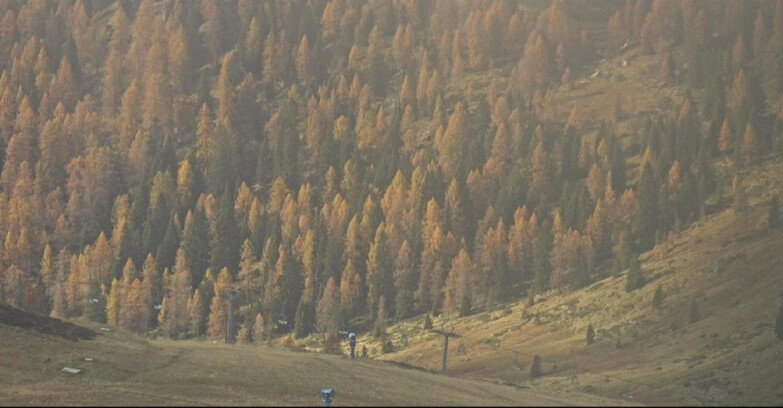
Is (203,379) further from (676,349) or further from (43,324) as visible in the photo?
(676,349)

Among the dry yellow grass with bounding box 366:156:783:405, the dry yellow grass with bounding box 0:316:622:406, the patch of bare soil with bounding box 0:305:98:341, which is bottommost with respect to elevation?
the dry yellow grass with bounding box 366:156:783:405

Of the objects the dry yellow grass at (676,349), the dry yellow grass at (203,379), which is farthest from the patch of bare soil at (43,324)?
the dry yellow grass at (676,349)

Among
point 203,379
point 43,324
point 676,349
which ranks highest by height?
point 43,324

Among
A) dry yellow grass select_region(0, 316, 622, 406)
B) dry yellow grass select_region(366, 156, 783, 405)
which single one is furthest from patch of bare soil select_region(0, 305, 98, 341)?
dry yellow grass select_region(366, 156, 783, 405)

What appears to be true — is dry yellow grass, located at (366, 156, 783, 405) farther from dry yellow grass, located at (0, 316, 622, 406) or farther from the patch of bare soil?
the patch of bare soil

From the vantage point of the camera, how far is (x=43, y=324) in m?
114

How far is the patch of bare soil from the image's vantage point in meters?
112

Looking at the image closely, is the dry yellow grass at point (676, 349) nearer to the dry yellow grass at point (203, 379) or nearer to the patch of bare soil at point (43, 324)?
the dry yellow grass at point (203, 379)

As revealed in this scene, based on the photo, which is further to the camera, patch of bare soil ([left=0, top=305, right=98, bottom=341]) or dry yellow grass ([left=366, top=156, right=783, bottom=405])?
dry yellow grass ([left=366, top=156, right=783, bottom=405])

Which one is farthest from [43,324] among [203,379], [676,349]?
[676,349]

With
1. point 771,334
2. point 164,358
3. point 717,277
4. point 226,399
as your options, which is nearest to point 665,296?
point 717,277

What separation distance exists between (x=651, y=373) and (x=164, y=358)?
7539cm

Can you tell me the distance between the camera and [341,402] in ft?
286

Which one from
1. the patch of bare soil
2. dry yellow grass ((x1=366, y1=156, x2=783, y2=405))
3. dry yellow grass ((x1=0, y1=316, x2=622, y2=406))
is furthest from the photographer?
dry yellow grass ((x1=366, y1=156, x2=783, y2=405))
